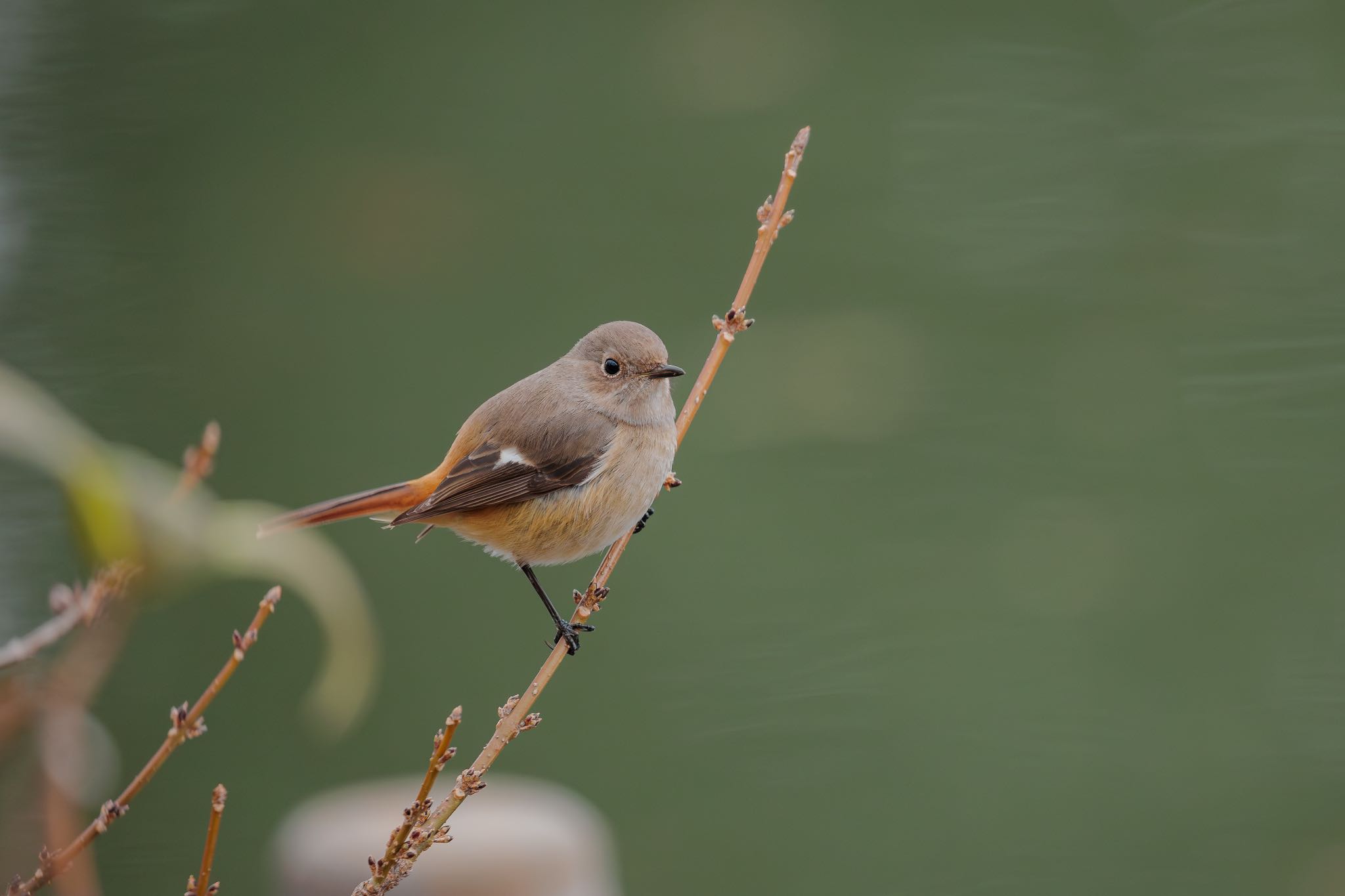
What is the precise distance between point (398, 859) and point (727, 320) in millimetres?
719

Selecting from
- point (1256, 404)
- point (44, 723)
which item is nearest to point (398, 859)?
point (44, 723)

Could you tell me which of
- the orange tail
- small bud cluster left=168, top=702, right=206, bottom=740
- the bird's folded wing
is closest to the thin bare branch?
small bud cluster left=168, top=702, right=206, bottom=740

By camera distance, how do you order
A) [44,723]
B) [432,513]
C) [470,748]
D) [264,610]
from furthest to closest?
[470,748]
[432,513]
[44,723]
[264,610]

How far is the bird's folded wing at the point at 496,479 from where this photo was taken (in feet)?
5.29

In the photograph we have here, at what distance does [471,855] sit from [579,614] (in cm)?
109

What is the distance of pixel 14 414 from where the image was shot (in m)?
0.98

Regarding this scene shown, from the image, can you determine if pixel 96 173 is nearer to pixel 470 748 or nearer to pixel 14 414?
pixel 470 748

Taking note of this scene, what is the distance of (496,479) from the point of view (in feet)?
5.52

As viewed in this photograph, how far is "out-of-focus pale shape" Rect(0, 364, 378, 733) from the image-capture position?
38.5 inches

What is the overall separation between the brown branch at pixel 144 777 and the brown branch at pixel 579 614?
0.18 metres

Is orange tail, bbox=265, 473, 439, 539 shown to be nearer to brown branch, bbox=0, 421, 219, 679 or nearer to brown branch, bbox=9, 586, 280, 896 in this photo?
brown branch, bbox=0, 421, 219, 679

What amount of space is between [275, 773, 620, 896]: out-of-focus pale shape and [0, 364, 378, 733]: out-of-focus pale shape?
1074 mm

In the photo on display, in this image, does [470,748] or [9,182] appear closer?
[9,182]

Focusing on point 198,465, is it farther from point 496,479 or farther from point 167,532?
point 496,479
